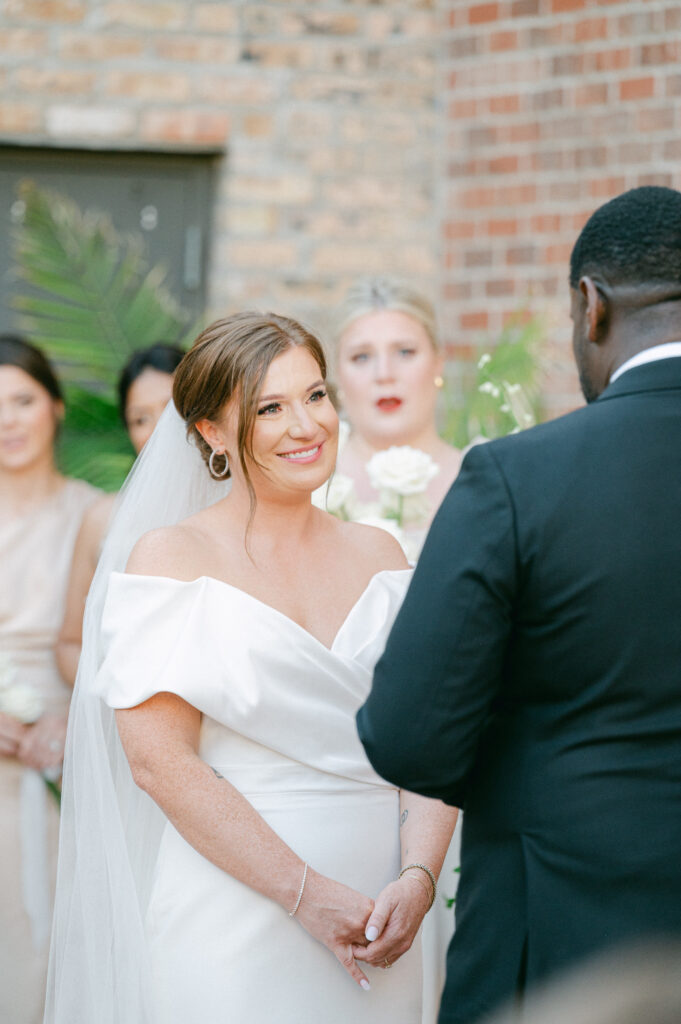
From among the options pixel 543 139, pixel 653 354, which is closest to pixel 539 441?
pixel 653 354

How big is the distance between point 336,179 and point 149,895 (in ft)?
11.8

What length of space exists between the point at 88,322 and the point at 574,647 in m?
3.38

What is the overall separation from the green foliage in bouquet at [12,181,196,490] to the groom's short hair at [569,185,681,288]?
286 centimetres

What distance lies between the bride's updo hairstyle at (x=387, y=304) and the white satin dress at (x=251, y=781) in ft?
6.29

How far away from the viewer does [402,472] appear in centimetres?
325

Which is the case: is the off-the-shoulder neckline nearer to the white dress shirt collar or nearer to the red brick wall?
the white dress shirt collar

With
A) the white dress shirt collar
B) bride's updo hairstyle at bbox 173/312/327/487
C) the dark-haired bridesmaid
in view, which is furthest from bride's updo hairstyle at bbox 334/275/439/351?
the white dress shirt collar

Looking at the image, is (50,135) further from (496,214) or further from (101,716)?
(101,716)

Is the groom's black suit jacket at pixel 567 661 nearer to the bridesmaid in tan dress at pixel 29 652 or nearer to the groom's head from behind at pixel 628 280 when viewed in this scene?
the groom's head from behind at pixel 628 280

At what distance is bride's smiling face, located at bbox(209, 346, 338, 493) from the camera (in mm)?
2475

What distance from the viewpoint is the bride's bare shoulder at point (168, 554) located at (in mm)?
2387

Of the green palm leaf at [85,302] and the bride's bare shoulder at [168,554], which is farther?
the green palm leaf at [85,302]

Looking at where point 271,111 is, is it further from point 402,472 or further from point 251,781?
point 251,781

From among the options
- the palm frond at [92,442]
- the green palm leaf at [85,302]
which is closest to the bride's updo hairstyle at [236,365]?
the palm frond at [92,442]
